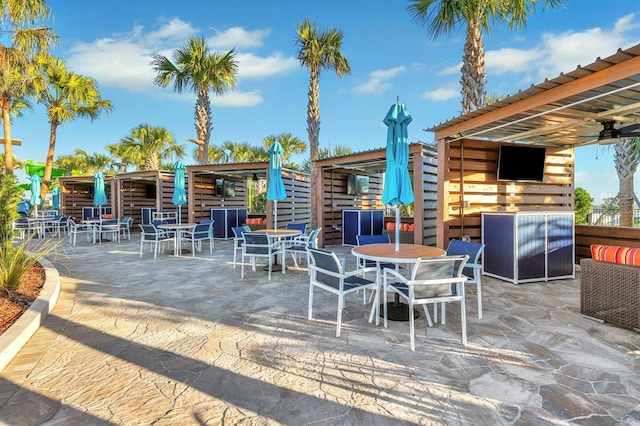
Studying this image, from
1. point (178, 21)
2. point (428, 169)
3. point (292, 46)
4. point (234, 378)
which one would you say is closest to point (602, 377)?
point (234, 378)

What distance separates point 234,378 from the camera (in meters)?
2.20

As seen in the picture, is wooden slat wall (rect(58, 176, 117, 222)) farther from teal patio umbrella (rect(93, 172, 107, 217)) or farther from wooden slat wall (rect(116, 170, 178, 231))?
teal patio umbrella (rect(93, 172, 107, 217))

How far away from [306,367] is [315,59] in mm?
10768

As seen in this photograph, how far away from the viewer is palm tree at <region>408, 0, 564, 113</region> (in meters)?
7.23

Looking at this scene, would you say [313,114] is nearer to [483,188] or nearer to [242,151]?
[483,188]

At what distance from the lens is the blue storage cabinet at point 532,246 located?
198 inches

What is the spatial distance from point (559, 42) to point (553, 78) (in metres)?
7.09

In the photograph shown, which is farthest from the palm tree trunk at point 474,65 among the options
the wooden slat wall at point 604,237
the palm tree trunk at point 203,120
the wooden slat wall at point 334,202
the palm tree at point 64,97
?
the palm tree at point 64,97

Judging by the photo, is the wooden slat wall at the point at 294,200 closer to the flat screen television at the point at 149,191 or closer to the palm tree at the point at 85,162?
the flat screen television at the point at 149,191

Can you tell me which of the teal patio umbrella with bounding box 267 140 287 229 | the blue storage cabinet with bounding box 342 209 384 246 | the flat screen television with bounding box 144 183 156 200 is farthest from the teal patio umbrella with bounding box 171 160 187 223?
the flat screen television with bounding box 144 183 156 200

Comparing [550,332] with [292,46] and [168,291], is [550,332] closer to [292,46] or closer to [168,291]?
[168,291]

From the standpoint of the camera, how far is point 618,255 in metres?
3.19

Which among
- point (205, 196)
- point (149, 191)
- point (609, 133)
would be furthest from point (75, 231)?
point (609, 133)

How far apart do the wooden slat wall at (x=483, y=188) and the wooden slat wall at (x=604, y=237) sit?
77 centimetres
